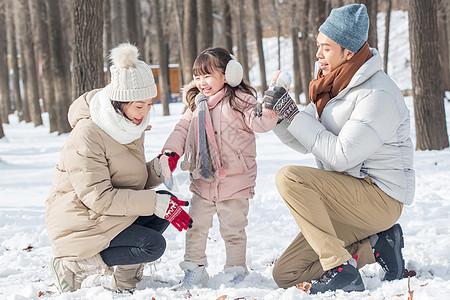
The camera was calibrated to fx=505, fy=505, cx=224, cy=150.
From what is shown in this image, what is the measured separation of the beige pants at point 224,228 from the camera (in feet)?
11.1

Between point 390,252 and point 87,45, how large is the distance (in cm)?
A: 567

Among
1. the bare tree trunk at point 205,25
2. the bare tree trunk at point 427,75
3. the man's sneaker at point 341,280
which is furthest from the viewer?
the bare tree trunk at point 205,25

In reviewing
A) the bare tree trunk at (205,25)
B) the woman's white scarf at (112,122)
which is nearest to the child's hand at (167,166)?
the woman's white scarf at (112,122)

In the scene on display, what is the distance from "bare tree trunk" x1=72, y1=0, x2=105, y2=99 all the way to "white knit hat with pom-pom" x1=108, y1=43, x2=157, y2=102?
14.0 ft

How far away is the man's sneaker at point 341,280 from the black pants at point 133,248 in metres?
1.00

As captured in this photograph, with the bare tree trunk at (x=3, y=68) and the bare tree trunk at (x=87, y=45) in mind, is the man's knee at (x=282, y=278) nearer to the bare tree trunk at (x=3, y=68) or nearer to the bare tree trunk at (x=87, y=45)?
the bare tree trunk at (x=87, y=45)

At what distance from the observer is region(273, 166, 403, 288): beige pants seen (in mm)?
2877

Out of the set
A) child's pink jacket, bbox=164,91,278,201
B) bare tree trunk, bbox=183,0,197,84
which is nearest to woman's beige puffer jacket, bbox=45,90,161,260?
child's pink jacket, bbox=164,91,278,201

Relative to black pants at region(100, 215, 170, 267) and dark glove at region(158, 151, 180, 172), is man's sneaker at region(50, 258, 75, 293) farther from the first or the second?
dark glove at region(158, 151, 180, 172)

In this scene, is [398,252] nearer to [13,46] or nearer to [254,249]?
[254,249]

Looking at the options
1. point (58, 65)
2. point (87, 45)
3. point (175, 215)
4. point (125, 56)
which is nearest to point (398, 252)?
point (175, 215)

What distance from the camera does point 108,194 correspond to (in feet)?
9.73

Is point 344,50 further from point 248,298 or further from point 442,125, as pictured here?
point 442,125

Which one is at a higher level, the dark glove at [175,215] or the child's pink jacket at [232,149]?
the child's pink jacket at [232,149]
